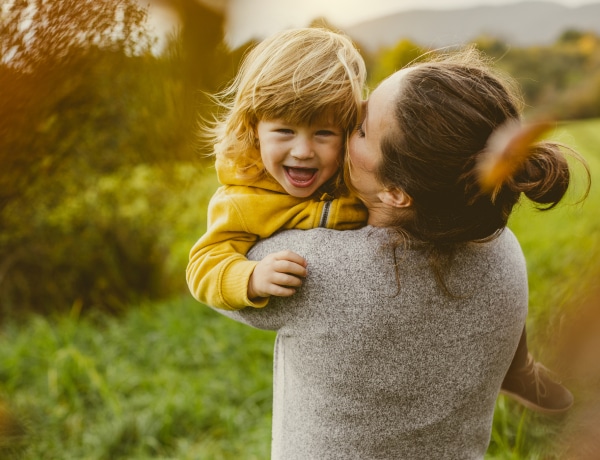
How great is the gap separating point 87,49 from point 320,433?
1.02 m

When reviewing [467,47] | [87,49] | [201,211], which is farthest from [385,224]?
[201,211]

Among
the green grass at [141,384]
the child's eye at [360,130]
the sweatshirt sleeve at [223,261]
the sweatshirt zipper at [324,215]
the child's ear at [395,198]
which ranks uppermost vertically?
the child's eye at [360,130]

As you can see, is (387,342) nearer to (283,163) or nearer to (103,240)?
(283,163)

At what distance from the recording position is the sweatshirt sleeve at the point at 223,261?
3.89ft

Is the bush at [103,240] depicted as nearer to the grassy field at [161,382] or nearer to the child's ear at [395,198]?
the grassy field at [161,382]

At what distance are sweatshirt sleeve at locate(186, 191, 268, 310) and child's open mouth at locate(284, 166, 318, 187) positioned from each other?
149 millimetres

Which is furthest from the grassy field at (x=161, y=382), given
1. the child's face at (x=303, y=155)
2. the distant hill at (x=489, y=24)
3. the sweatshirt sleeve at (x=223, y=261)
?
the sweatshirt sleeve at (x=223, y=261)

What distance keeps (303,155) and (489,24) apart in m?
1.71

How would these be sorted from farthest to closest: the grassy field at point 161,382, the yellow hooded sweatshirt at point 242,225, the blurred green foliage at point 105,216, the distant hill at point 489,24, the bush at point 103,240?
the bush at point 103,240 < the blurred green foliage at point 105,216 < the grassy field at point 161,382 < the yellow hooded sweatshirt at point 242,225 < the distant hill at point 489,24

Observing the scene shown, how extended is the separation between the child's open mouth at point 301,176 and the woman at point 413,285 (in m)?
0.15

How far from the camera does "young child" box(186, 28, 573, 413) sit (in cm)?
125

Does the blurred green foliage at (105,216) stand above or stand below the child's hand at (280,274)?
below

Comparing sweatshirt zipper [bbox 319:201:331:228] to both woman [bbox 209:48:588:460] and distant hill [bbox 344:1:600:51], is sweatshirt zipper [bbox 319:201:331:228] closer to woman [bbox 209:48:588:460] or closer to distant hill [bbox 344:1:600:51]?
woman [bbox 209:48:588:460]

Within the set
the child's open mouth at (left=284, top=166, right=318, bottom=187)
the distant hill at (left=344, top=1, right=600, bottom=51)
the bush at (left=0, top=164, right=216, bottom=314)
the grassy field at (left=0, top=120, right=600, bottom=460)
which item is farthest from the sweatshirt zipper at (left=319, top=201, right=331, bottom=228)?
the bush at (left=0, top=164, right=216, bottom=314)
